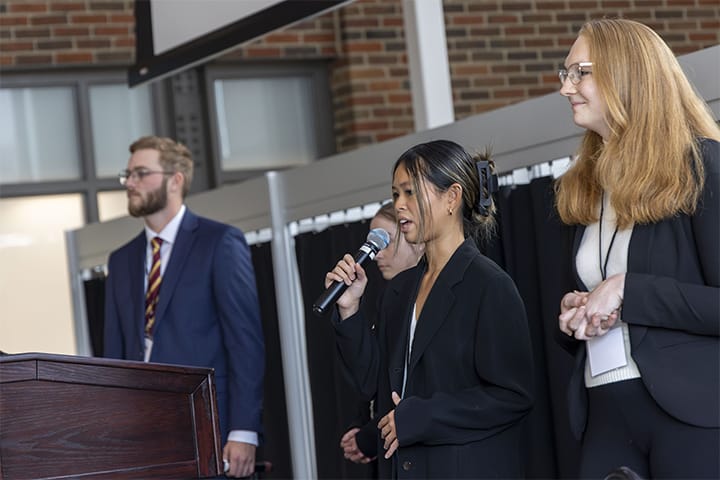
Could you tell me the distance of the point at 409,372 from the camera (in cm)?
249

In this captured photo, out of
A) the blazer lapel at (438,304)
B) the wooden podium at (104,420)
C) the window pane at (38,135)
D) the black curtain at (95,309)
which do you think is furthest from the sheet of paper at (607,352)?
the window pane at (38,135)

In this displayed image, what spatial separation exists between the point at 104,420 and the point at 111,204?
5.14 meters

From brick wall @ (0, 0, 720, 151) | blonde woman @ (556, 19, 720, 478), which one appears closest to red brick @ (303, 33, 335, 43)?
brick wall @ (0, 0, 720, 151)

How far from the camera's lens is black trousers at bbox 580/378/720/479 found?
211 centimetres

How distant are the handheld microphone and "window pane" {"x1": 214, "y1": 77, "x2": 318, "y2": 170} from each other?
16.7 feet

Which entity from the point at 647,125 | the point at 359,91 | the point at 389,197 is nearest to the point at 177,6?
the point at 389,197

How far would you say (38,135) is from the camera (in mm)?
7402

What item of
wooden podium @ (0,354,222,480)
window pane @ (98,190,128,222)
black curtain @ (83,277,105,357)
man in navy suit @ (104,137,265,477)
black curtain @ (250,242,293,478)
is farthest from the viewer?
window pane @ (98,190,128,222)

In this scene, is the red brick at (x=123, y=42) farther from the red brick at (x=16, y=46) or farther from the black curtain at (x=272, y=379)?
the black curtain at (x=272, y=379)

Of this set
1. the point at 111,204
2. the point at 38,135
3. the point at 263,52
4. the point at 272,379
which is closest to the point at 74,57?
the point at 38,135

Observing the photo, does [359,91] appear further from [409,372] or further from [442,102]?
[409,372]

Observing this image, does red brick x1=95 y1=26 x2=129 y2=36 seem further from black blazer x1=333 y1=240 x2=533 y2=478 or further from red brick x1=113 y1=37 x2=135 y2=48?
black blazer x1=333 y1=240 x2=533 y2=478

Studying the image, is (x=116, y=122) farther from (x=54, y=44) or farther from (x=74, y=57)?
(x=54, y=44)

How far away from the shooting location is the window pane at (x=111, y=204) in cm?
749
